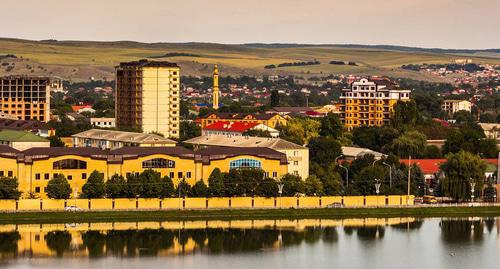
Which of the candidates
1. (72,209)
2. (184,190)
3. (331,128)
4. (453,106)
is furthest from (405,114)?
(72,209)

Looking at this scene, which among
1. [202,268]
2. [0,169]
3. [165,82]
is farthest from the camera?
[165,82]

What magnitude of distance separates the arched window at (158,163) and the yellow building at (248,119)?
3364 cm

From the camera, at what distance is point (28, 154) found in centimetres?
6531

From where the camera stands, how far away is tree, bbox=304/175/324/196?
65.8 meters

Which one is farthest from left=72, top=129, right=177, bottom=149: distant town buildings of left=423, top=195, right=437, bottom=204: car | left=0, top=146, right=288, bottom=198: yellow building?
left=423, top=195, right=437, bottom=204: car

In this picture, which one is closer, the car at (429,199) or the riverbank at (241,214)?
the riverbank at (241,214)

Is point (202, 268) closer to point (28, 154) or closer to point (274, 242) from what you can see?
point (274, 242)

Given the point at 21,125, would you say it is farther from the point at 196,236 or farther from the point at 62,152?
the point at 196,236

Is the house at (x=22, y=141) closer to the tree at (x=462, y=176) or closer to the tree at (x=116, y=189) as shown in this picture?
the tree at (x=116, y=189)

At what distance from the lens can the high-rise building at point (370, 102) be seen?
104188 millimetres


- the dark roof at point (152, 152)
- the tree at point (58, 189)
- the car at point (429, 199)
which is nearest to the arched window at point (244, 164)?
the dark roof at point (152, 152)

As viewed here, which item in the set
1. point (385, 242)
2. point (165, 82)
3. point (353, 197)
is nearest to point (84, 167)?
point (353, 197)

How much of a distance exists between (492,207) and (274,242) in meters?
14.2

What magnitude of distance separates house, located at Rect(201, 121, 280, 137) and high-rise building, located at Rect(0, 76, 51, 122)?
15328 mm
